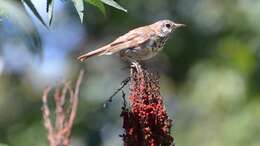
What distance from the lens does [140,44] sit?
6453 millimetres

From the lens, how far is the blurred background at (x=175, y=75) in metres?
14.2

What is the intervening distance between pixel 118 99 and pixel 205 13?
219cm

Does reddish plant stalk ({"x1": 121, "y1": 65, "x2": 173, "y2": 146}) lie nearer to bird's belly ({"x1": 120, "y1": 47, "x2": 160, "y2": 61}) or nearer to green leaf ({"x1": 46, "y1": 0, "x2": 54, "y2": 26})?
A: green leaf ({"x1": 46, "y1": 0, "x2": 54, "y2": 26})

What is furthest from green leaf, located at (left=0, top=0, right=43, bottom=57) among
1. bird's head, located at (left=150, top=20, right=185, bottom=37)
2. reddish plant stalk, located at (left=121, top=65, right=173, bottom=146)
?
bird's head, located at (left=150, top=20, right=185, bottom=37)

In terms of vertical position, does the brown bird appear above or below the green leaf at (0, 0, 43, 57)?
above

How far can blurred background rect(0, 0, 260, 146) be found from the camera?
14250 millimetres

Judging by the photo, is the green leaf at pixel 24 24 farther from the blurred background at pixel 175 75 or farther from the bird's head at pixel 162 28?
the blurred background at pixel 175 75

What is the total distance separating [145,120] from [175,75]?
11211 millimetres

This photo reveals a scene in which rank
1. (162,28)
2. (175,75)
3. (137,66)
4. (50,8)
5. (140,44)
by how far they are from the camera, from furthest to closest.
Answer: (175,75), (162,28), (140,44), (137,66), (50,8)

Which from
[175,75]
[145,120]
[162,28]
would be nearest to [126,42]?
[162,28]

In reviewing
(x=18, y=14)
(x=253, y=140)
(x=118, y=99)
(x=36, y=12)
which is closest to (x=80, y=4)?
(x=36, y=12)

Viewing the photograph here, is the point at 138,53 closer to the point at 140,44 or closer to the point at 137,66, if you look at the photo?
the point at 140,44

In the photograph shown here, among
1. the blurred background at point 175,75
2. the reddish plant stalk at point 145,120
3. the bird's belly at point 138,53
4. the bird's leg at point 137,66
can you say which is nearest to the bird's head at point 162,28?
the bird's belly at point 138,53

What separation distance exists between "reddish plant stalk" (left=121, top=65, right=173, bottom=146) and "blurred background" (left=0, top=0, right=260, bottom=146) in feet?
27.2
